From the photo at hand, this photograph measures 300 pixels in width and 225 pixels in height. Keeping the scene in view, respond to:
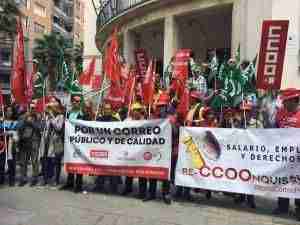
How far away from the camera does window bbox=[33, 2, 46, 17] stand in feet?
251

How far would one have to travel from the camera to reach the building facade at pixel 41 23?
2753 inches

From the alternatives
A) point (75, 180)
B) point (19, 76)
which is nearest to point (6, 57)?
point (19, 76)

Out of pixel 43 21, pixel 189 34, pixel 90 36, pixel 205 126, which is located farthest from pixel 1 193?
pixel 43 21

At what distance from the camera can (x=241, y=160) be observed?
8.61m

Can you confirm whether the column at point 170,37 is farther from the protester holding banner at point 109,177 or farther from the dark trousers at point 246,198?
the dark trousers at point 246,198

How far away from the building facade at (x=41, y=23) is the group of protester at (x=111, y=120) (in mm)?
48459

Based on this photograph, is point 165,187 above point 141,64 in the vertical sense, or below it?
below

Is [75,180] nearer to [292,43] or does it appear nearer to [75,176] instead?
[75,176]

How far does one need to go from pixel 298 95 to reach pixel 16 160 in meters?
5.51

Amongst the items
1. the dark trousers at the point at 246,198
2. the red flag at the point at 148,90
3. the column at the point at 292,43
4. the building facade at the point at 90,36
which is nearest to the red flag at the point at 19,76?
the red flag at the point at 148,90

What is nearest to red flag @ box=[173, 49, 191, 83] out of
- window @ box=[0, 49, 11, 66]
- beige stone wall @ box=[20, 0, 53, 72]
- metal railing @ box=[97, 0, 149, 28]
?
metal railing @ box=[97, 0, 149, 28]

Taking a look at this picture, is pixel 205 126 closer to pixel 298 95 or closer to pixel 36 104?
pixel 298 95

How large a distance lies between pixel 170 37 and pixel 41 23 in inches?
2498

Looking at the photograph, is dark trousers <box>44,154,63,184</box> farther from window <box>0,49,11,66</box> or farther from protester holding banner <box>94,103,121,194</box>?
window <box>0,49,11,66</box>
